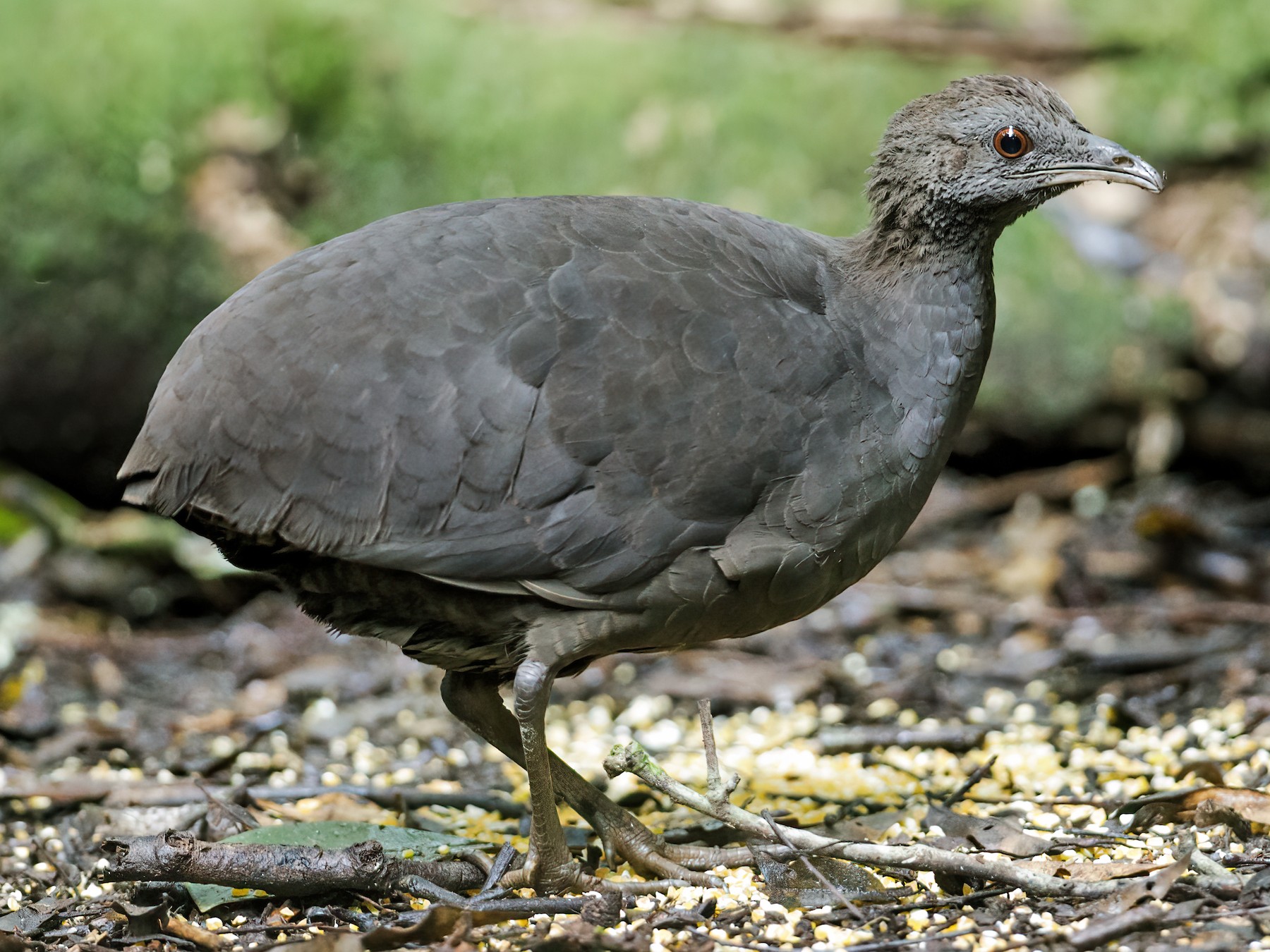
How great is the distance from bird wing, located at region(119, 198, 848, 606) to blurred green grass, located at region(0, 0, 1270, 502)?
3346 millimetres

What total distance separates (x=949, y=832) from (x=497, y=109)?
4562 millimetres

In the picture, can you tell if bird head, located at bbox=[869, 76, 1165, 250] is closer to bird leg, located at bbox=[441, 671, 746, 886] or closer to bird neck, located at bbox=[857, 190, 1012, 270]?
bird neck, located at bbox=[857, 190, 1012, 270]

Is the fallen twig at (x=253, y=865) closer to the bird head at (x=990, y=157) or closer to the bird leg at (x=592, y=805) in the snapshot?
the bird leg at (x=592, y=805)

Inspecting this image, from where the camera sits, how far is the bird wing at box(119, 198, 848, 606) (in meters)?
3.25

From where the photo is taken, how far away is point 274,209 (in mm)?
6648

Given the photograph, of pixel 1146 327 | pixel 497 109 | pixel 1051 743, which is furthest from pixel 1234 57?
pixel 1051 743

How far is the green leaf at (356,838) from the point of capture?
12.2ft

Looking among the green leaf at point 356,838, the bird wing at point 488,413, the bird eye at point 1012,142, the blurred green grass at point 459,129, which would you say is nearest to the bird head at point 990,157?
the bird eye at point 1012,142

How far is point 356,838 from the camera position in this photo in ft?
12.5

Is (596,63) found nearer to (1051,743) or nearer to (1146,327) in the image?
(1146,327)

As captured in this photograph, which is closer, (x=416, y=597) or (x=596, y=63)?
(x=416, y=597)

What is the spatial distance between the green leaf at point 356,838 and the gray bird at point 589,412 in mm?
358

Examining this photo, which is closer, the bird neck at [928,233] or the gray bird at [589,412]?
the gray bird at [589,412]

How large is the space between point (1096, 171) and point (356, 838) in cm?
266
